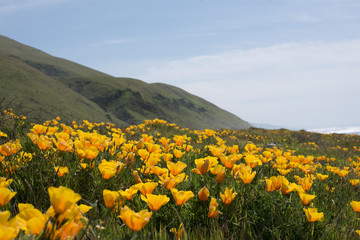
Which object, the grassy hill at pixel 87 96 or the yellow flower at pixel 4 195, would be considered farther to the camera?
the grassy hill at pixel 87 96

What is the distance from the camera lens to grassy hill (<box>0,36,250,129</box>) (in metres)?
77.2

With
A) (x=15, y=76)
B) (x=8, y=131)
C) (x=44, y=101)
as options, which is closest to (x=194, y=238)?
(x=8, y=131)

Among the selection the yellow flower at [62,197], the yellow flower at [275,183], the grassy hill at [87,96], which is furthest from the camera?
the grassy hill at [87,96]

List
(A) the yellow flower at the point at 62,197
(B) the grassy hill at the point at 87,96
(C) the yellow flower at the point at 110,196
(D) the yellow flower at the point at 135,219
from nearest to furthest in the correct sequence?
(A) the yellow flower at the point at 62,197 → (D) the yellow flower at the point at 135,219 → (C) the yellow flower at the point at 110,196 → (B) the grassy hill at the point at 87,96

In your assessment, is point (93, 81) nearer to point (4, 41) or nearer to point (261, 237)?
point (4, 41)

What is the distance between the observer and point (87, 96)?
12356 centimetres

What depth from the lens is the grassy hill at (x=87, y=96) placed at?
3039 inches

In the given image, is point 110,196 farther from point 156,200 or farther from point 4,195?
point 4,195

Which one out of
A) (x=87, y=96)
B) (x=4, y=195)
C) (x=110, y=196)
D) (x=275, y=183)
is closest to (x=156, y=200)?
(x=110, y=196)

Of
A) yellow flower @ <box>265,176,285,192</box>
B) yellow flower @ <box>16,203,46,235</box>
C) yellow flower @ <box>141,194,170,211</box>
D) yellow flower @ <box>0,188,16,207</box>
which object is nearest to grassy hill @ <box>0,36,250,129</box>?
yellow flower @ <box>265,176,285,192</box>

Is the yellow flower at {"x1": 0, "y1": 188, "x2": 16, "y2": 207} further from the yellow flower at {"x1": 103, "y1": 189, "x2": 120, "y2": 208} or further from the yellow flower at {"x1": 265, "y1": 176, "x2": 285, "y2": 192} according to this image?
the yellow flower at {"x1": 265, "y1": 176, "x2": 285, "y2": 192}

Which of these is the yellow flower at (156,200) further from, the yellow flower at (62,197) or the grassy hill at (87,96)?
the grassy hill at (87,96)

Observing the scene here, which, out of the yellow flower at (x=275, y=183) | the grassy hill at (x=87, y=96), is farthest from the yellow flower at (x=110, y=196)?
the grassy hill at (x=87, y=96)

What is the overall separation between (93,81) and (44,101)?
6062 centimetres
